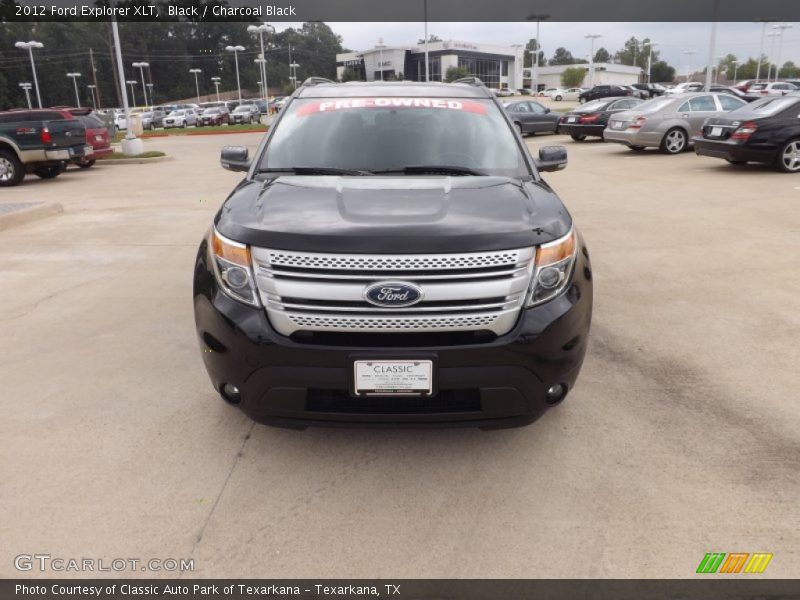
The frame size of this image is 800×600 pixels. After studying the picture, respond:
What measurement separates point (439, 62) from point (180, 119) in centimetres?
5921

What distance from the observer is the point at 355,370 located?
266 centimetres

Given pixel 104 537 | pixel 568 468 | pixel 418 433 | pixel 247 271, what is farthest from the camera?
pixel 418 433

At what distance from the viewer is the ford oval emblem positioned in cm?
266

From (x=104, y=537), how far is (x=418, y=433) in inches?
61.1

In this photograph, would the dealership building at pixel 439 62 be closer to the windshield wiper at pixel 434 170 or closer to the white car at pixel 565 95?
the white car at pixel 565 95

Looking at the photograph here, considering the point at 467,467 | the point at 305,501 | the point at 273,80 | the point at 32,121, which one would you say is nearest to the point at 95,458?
the point at 305,501

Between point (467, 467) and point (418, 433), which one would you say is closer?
point (467, 467)

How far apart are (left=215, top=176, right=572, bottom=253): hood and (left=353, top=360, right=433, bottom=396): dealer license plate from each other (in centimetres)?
47

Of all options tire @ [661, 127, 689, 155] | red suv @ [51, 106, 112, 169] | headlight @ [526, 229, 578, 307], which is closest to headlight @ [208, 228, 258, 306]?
headlight @ [526, 229, 578, 307]

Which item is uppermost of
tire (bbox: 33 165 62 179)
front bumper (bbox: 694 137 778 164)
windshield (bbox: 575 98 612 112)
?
windshield (bbox: 575 98 612 112)

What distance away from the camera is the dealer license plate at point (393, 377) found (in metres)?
2.65

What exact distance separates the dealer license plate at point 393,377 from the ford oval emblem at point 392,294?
0.79 feet

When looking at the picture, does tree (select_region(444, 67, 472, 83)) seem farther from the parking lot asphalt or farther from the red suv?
Result: the parking lot asphalt

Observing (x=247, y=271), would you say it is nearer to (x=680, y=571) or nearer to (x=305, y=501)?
(x=305, y=501)
